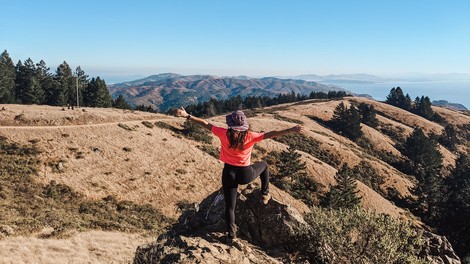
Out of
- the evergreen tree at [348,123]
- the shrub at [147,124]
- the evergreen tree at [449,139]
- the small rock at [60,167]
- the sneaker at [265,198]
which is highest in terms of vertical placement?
the sneaker at [265,198]

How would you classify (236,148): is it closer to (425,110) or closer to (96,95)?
(96,95)

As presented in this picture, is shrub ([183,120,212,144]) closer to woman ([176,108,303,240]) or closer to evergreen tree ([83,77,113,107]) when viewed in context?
evergreen tree ([83,77,113,107])

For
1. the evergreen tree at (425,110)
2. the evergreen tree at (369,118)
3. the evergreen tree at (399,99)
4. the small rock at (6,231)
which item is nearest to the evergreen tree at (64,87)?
the small rock at (6,231)

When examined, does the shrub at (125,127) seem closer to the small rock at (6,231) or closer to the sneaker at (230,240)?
the small rock at (6,231)

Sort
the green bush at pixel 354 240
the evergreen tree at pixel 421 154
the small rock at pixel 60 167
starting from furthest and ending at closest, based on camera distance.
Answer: the evergreen tree at pixel 421 154 → the small rock at pixel 60 167 → the green bush at pixel 354 240

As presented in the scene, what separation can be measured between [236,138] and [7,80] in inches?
4322

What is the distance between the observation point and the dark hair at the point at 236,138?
8500 millimetres

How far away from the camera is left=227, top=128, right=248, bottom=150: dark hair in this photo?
8.50 m

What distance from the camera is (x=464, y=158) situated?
85.3 m

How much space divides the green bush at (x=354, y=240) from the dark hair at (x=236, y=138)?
3748mm

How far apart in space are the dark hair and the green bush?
12.3 ft

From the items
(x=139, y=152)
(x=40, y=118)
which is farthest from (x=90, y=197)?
(x=40, y=118)

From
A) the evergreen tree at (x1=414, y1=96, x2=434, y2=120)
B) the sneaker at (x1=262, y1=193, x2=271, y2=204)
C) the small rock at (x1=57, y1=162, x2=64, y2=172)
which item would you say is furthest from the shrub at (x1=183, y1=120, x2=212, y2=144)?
the evergreen tree at (x1=414, y1=96, x2=434, y2=120)

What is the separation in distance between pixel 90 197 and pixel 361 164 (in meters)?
57.9
